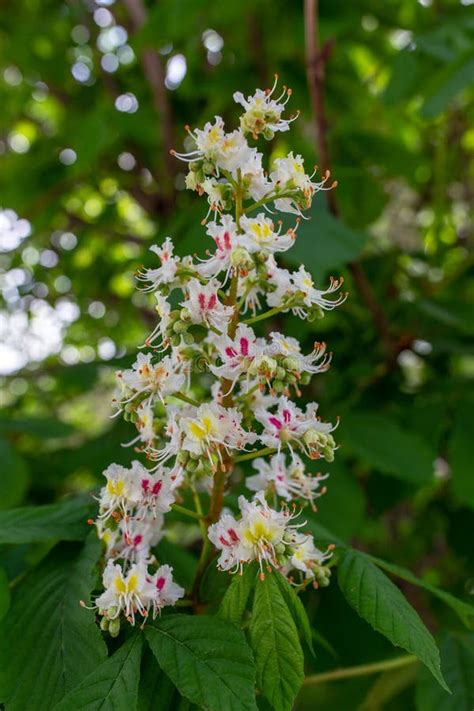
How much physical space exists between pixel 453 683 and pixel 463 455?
0.57 metres

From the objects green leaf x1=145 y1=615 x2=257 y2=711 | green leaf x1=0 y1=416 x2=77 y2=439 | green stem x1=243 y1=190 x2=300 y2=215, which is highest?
green stem x1=243 y1=190 x2=300 y2=215

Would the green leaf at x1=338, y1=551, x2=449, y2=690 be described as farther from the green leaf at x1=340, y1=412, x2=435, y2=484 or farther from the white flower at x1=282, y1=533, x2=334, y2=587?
the green leaf at x1=340, y1=412, x2=435, y2=484

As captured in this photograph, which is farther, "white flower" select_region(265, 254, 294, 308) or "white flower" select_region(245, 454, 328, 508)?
"white flower" select_region(245, 454, 328, 508)

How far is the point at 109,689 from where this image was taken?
2.27 ft

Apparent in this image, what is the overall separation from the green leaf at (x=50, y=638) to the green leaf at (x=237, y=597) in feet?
0.45

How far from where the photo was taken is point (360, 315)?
199 cm

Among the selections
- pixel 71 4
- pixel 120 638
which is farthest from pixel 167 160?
pixel 120 638

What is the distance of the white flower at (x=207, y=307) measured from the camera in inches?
30.6

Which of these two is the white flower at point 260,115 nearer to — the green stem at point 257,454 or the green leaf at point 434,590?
the green stem at point 257,454

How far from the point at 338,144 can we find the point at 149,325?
980 mm

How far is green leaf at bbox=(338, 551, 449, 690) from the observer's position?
0.74 metres

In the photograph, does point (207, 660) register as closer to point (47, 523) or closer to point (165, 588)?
point (165, 588)

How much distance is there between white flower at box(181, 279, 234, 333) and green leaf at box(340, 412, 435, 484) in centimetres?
68

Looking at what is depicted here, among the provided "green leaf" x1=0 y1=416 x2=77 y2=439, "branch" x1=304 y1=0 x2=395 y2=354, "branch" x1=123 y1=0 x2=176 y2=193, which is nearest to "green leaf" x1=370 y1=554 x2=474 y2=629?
"branch" x1=304 y1=0 x2=395 y2=354
